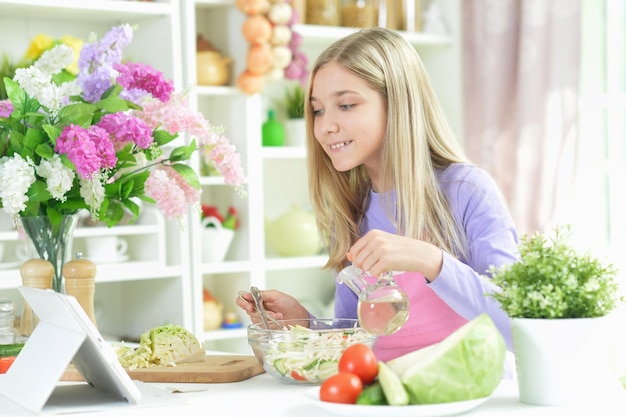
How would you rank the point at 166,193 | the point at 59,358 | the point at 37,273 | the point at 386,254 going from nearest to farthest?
the point at 59,358
the point at 386,254
the point at 37,273
the point at 166,193

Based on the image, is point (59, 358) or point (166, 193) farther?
point (166, 193)

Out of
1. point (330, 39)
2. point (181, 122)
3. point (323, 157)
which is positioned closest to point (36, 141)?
point (181, 122)

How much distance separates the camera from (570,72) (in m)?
3.59

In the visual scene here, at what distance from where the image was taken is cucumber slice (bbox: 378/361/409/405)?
1275 mm

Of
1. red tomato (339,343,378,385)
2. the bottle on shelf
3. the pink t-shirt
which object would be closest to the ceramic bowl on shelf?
red tomato (339,343,378,385)

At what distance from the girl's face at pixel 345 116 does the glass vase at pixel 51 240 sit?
554 mm

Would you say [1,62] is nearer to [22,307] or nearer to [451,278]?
[22,307]

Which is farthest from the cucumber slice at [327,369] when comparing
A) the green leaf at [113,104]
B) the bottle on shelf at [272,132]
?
the bottle on shelf at [272,132]

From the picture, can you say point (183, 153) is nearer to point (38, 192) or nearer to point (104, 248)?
point (38, 192)

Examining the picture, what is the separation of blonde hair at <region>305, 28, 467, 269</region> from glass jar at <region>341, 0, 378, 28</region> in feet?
5.87

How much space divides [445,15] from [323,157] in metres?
2.12

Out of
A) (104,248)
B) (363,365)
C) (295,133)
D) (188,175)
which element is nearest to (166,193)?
(188,175)

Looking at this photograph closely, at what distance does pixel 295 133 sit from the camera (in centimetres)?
383

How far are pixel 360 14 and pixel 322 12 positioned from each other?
162mm
